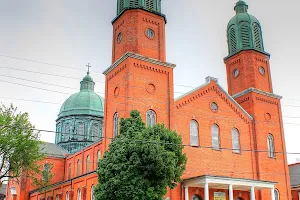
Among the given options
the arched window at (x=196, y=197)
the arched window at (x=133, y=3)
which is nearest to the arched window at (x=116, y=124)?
the arched window at (x=196, y=197)

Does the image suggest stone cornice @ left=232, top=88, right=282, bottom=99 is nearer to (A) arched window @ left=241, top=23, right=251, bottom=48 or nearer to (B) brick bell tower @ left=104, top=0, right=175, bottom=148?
(A) arched window @ left=241, top=23, right=251, bottom=48

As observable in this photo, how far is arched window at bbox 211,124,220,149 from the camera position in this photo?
31931 mm

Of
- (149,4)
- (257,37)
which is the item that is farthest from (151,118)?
(257,37)

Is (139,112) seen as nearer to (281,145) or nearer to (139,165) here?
(139,165)

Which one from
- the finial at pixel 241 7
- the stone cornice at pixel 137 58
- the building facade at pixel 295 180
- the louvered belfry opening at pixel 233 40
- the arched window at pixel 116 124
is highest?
the finial at pixel 241 7

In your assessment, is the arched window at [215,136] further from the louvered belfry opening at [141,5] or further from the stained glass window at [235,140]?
the louvered belfry opening at [141,5]

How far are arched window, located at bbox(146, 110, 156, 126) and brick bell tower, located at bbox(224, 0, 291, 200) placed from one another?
10248 millimetres

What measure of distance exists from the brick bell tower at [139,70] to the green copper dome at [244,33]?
27.6 feet

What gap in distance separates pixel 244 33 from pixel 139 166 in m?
19.3

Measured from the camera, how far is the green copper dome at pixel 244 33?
36.6 meters

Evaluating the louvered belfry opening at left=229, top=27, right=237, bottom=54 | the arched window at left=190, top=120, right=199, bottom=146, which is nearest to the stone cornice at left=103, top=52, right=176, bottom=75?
the arched window at left=190, top=120, right=199, bottom=146

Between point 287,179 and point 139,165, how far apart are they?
17094 mm

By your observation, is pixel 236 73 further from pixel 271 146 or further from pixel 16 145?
pixel 16 145

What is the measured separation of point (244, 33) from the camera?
121 ft
